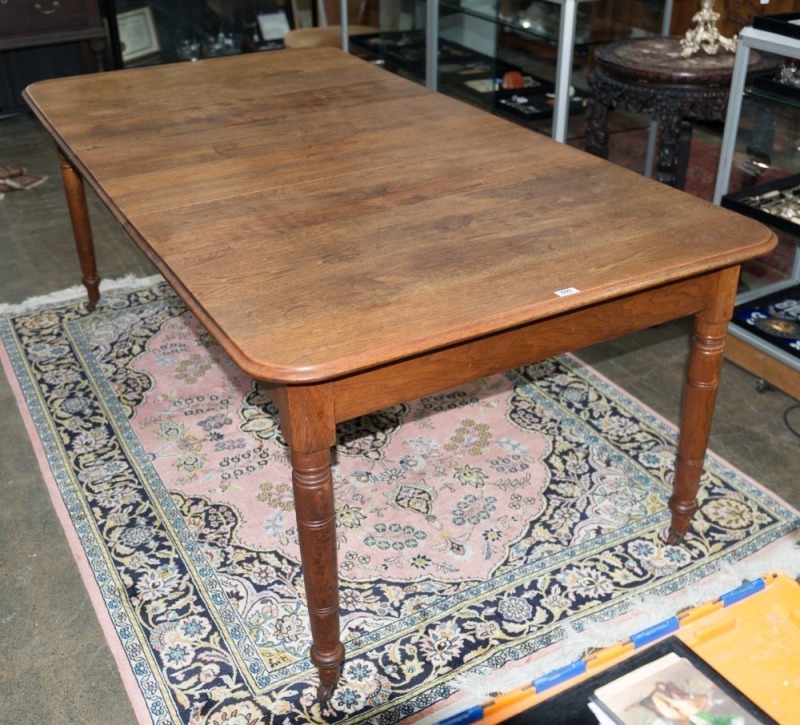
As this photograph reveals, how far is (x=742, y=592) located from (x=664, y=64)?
6.30ft

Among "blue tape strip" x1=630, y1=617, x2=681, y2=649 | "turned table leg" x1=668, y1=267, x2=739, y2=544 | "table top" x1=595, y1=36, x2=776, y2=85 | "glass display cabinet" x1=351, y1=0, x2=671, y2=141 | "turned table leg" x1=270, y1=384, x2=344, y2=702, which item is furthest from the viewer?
"glass display cabinet" x1=351, y1=0, x2=671, y2=141

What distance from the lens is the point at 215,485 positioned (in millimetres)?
2320

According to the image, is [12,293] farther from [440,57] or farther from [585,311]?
[585,311]

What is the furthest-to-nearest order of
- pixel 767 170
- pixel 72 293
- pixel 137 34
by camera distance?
pixel 137 34, pixel 72 293, pixel 767 170

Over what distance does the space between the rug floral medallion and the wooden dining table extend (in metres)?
0.15

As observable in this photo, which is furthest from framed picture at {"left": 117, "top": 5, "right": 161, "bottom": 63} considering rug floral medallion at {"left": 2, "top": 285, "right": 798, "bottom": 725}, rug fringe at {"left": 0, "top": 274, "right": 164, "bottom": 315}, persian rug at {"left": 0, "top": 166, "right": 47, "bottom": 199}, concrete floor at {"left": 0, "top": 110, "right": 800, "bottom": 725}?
rug floral medallion at {"left": 2, "top": 285, "right": 798, "bottom": 725}

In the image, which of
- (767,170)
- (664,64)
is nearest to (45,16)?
(664,64)

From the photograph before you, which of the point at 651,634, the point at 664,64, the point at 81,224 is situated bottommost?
the point at 81,224

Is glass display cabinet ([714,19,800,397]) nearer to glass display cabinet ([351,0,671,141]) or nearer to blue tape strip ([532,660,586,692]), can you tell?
glass display cabinet ([351,0,671,141])

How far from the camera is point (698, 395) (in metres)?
1.89

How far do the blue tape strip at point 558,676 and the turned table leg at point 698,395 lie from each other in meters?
0.78

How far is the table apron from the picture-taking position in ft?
4.88

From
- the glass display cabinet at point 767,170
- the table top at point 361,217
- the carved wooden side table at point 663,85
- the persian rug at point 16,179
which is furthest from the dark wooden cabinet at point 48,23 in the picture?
the glass display cabinet at point 767,170

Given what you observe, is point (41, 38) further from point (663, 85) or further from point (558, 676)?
point (558, 676)
